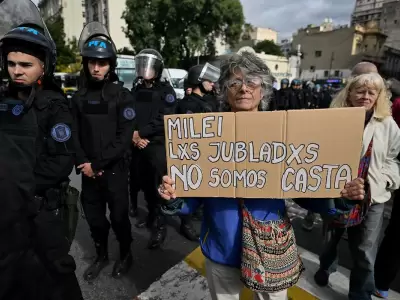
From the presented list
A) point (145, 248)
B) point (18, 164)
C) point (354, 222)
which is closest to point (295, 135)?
point (354, 222)

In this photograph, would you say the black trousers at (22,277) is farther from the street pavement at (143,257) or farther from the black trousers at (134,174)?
the black trousers at (134,174)

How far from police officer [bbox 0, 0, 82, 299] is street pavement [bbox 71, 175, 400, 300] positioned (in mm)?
819

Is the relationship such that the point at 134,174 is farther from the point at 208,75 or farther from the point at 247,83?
the point at 247,83

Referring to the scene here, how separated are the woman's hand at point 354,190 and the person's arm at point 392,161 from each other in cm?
100

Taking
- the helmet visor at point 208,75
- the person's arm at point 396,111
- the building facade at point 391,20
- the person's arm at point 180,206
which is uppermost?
the building facade at point 391,20

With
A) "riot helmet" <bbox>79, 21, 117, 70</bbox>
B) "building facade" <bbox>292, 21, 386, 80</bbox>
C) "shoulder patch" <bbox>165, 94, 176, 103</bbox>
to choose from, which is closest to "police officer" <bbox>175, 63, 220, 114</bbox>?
"shoulder patch" <bbox>165, 94, 176, 103</bbox>

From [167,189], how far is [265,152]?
0.54 metres

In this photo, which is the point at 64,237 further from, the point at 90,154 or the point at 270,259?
the point at 270,259

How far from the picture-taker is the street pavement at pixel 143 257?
2.67 metres

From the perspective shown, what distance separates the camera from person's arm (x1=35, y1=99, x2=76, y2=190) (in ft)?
5.88

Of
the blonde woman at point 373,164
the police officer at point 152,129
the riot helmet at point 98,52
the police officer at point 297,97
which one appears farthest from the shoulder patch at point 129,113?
the police officer at point 297,97

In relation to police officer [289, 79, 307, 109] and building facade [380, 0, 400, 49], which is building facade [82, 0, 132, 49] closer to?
police officer [289, 79, 307, 109]

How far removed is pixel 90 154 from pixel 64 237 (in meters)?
0.92

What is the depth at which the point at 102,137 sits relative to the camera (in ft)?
8.61
